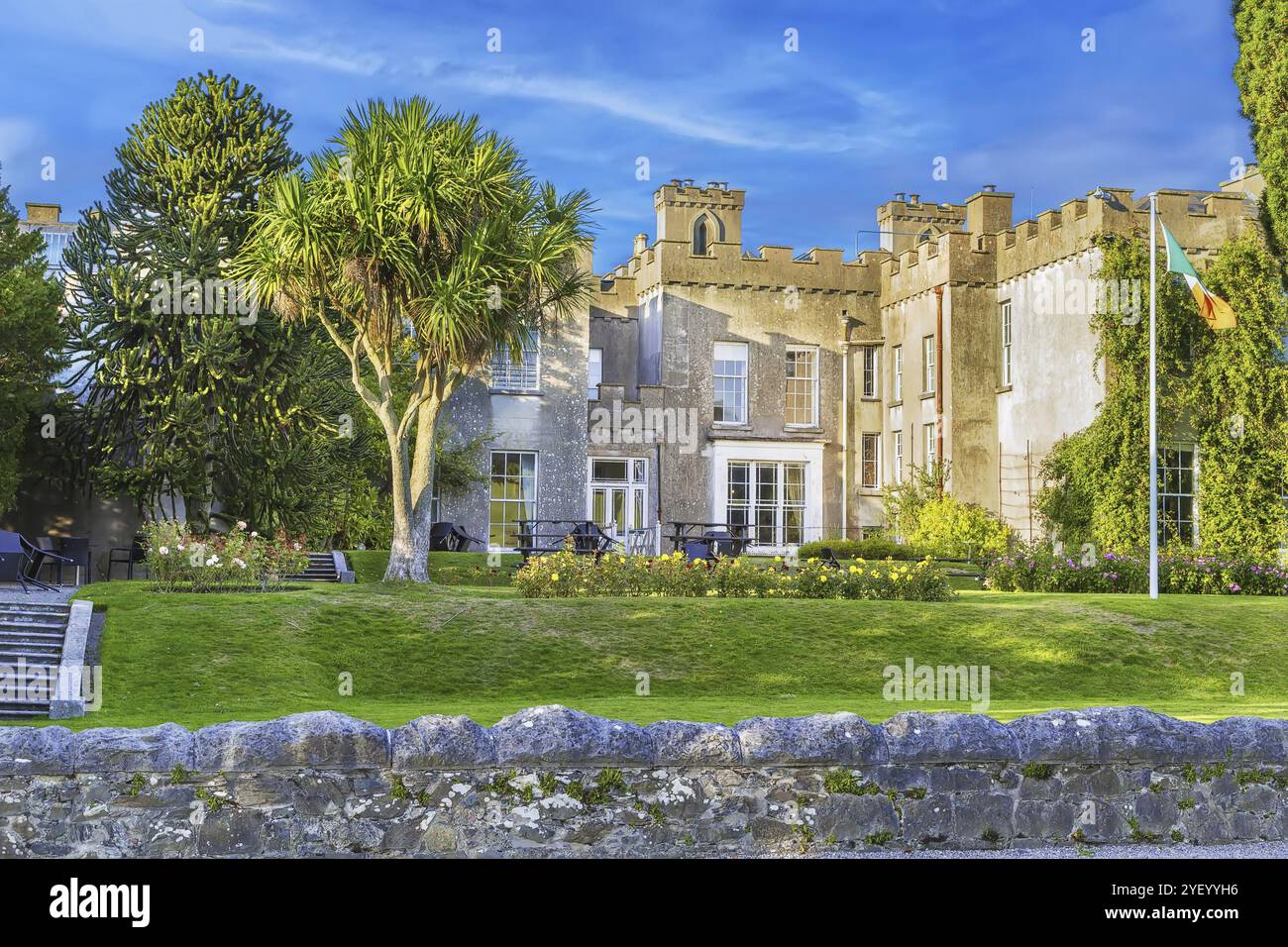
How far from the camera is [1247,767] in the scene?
8.62m

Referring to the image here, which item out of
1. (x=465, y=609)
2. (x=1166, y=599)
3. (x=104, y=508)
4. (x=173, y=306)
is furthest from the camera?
(x=104, y=508)

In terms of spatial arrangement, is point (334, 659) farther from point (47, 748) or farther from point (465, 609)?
point (47, 748)

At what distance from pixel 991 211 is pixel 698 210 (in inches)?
331

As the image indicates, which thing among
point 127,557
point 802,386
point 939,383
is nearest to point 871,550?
point 939,383

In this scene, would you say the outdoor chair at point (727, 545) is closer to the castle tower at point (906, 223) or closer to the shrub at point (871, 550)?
the shrub at point (871, 550)

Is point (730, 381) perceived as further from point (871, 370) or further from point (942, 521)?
point (942, 521)

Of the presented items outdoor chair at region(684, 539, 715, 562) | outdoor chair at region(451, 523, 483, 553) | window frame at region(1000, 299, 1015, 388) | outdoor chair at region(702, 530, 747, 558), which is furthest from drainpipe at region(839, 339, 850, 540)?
outdoor chair at region(684, 539, 715, 562)

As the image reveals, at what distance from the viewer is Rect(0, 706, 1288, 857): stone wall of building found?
7.57 m

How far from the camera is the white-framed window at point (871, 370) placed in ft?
111

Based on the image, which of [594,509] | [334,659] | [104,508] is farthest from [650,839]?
[594,509]

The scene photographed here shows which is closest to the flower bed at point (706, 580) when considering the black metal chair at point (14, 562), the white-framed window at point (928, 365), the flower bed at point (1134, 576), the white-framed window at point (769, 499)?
the flower bed at point (1134, 576)

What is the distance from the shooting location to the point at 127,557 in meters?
26.4

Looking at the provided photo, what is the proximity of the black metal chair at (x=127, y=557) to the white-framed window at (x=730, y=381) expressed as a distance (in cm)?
1360

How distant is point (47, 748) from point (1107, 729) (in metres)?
6.05
